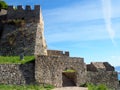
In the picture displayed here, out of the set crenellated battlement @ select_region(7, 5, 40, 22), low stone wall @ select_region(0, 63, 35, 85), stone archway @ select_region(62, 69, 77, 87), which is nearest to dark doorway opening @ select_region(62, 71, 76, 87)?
stone archway @ select_region(62, 69, 77, 87)

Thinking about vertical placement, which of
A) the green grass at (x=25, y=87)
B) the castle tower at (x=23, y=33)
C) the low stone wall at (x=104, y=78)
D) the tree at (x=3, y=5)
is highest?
the tree at (x=3, y=5)

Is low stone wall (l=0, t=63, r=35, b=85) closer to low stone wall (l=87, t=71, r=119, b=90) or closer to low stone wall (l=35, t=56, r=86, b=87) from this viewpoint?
low stone wall (l=35, t=56, r=86, b=87)

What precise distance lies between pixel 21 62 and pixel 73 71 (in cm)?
648

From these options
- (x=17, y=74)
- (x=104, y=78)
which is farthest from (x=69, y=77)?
(x=17, y=74)

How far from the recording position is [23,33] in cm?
4225

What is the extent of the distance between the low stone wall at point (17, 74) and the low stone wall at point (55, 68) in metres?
0.60

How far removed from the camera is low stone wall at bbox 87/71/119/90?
38.2 metres

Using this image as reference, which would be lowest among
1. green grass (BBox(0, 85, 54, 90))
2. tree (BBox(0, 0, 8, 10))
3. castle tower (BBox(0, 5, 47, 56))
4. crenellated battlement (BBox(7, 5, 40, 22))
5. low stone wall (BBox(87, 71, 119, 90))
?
green grass (BBox(0, 85, 54, 90))

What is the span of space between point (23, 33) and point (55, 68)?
9.02 metres

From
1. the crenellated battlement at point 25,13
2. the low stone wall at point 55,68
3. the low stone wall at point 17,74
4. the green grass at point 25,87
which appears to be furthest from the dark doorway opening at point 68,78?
the crenellated battlement at point 25,13

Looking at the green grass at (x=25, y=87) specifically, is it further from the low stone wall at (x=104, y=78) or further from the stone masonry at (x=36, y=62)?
the low stone wall at (x=104, y=78)

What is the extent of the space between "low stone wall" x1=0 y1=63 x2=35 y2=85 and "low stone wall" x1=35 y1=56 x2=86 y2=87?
60 cm

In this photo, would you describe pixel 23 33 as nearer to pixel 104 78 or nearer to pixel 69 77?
pixel 69 77

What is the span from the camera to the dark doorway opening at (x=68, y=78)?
121ft
